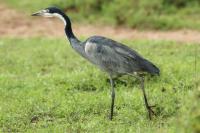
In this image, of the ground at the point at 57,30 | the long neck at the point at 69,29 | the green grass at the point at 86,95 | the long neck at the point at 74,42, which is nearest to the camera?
the green grass at the point at 86,95

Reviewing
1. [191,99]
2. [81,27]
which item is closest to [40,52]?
[81,27]

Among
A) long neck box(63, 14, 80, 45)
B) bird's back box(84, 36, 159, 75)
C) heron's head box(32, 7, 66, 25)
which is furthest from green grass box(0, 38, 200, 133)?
heron's head box(32, 7, 66, 25)

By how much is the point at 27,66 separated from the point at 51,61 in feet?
1.76

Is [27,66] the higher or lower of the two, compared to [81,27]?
lower

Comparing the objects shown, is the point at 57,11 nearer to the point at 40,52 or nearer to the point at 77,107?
the point at 77,107

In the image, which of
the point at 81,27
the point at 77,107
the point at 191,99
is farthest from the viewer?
the point at 81,27

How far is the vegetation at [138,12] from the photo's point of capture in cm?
1462

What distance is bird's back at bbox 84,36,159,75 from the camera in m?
8.01

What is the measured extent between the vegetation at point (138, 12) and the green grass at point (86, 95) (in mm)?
1942

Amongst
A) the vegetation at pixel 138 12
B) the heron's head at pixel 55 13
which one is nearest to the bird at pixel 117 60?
the heron's head at pixel 55 13

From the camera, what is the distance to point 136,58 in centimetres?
803

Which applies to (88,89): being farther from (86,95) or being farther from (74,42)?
(74,42)

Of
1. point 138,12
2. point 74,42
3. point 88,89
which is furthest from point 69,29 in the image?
point 138,12

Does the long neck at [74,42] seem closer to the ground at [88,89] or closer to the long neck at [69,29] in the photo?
the long neck at [69,29]
